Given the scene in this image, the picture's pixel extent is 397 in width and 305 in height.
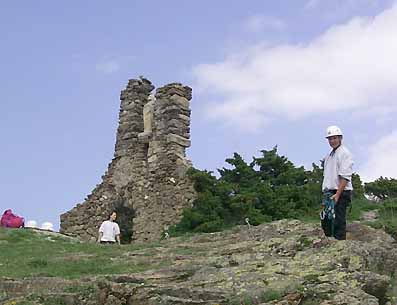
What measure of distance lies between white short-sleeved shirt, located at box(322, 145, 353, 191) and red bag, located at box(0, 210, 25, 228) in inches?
464

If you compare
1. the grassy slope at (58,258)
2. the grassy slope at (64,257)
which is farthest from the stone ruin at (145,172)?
the grassy slope at (58,258)

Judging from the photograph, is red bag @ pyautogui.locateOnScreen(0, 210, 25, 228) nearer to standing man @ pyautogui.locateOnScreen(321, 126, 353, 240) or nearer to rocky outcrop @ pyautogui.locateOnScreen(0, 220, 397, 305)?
rocky outcrop @ pyautogui.locateOnScreen(0, 220, 397, 305)

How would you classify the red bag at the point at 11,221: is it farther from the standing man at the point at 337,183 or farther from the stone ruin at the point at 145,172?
the standing man at the point at 337,183

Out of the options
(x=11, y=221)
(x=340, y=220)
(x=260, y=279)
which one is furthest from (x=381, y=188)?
(x=260, y=279)

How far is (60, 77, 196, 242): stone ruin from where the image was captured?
76.2 feet

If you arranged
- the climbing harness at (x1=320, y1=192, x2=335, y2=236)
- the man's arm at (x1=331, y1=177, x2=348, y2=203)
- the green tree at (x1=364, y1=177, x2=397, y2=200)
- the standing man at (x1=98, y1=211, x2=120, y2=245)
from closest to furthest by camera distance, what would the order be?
the man's arm at (x1=331, y1=177, x2=348, y2=203)
the climbing harness at (x1=320, y1=192, x2=335, y2=236)
the standing man at (x1=98, y1=211, x2=120, y2=245)
the green tree at (x1=364, y1=177, x2=397, y2=200)

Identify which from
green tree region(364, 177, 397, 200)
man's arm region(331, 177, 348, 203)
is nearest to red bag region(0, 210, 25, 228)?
man's arm region(331, 177, 348, 203)

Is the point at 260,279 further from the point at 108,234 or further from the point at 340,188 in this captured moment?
the point at 108,234

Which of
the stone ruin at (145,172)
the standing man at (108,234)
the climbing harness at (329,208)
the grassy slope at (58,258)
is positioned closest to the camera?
the climbing harness at (329,208)

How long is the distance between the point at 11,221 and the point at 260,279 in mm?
12979

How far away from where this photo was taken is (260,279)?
27.6 ft

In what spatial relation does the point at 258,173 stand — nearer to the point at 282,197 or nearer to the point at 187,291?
the point at 282,197

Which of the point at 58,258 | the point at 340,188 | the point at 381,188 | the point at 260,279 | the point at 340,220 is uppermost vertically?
the point at 381,188

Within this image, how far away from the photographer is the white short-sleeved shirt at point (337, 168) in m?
9.99
